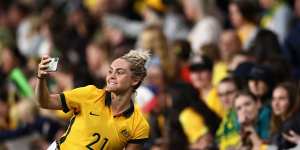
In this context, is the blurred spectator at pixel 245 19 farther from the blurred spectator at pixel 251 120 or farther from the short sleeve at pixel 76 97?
the short sleeve at pixel 76 97

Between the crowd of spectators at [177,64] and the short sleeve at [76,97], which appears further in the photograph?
the crowd of spectators at [177,64]

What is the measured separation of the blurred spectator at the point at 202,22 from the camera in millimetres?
13695

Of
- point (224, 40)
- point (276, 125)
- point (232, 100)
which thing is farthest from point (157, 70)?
point (276, 125)

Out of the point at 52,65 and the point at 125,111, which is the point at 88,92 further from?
the point at 52,65

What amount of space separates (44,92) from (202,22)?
5881mm

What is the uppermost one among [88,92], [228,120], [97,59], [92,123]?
[88,92]

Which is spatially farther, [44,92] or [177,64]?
[177,64]

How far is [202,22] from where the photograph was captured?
1391 centimetres

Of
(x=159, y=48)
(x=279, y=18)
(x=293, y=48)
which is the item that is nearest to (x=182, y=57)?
(x=159, y=48)

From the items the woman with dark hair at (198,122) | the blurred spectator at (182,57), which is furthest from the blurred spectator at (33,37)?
the woman with dark hair at (198,122)

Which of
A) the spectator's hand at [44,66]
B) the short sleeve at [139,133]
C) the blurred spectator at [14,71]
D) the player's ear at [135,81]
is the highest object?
the spectator's hand at [44,66]

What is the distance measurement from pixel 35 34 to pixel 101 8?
110 centimetres

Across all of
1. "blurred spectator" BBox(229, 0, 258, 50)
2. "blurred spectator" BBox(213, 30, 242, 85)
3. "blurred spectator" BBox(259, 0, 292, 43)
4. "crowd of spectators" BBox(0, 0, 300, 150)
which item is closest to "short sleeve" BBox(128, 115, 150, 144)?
"crowd of spectators" BBox(0, 0, 300, 150)

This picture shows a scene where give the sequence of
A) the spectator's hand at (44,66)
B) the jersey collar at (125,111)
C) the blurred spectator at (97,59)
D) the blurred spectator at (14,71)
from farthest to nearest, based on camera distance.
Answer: the blurred spectator at (14,71)
the blurred spectator at (97,59)
the jersey collar at (125,111)
the spectator's hand at (44,66)
